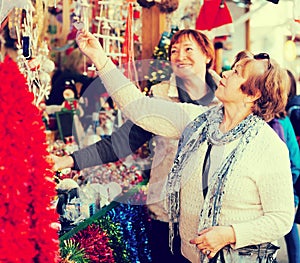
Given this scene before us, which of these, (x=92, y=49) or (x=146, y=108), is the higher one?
(x=92, y=49)

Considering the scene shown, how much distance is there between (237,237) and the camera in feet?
6.51

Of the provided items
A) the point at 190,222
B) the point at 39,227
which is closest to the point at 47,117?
the point at 190,222

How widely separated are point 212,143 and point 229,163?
0.13 metres

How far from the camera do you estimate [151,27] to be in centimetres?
395

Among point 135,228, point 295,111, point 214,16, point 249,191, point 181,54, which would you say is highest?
point 214,16

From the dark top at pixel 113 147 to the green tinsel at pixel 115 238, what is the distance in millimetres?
355

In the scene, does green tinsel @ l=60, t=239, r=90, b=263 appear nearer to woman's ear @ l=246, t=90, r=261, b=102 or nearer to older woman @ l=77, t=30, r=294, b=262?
older woman @ l=77, t=30, r=294, b=262

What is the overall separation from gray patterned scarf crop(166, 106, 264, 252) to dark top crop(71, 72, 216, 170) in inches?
8.0

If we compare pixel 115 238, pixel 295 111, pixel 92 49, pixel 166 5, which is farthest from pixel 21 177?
pixel 295 111

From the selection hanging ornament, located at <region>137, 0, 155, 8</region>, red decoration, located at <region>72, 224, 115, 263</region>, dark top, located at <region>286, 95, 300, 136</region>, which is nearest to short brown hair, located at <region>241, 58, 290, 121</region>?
red decoration, located at <region>72, 224, 115, 263</region>

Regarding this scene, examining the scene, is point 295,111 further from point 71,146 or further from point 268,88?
point 268,88

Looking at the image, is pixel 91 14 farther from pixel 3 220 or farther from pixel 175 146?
pixel 3 220

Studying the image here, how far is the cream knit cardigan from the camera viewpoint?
78.4 inches

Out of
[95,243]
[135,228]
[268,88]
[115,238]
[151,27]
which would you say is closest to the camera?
[268,88]
